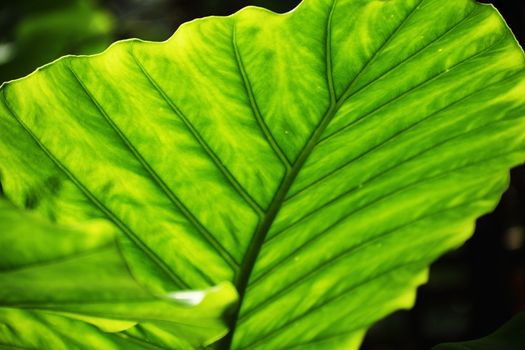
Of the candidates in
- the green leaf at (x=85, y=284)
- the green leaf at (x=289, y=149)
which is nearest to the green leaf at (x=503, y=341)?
the green leaf at (x=289, y=149)

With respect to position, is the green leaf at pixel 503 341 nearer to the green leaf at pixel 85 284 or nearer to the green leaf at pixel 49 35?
the green leaf at pixel 85 284

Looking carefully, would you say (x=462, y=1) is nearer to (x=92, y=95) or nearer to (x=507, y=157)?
(x=507, y=157)

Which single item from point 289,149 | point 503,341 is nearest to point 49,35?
point 289,149

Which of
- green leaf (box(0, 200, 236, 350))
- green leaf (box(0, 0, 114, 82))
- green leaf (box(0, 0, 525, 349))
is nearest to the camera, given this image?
green leaf (box(0, 200, 236, 350))

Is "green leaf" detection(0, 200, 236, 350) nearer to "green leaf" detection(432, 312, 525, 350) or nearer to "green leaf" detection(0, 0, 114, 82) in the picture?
"green leaf" detection(432, 312, 525, 350)

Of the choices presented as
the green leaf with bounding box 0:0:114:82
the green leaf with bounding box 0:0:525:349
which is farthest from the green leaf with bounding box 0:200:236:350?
the green leaf with bounding box 0:0:114:82

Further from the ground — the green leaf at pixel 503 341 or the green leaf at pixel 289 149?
the green leaf at pixel 289 149

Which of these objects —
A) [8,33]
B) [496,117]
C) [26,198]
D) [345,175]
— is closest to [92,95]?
[26,198]
